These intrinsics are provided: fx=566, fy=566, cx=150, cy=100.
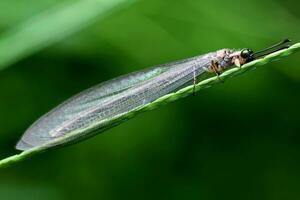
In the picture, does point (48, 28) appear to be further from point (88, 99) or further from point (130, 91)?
point (130, 91)

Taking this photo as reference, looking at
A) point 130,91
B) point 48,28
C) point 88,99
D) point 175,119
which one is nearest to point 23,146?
point 88,99

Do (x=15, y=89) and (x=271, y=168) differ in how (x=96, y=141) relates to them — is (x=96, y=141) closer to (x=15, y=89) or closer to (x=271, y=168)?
(x=15, y=89)

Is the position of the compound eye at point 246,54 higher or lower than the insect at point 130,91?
higher

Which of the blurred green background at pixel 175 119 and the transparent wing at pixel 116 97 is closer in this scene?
the transparent wing at pixel 116 97

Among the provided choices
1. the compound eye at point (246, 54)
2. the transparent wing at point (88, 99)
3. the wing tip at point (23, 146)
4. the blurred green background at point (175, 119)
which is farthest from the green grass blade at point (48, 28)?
the wing tip at point (23, 146)

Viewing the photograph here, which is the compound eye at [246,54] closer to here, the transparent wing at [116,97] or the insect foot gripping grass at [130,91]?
the insect foot gripping grass at [130,91]

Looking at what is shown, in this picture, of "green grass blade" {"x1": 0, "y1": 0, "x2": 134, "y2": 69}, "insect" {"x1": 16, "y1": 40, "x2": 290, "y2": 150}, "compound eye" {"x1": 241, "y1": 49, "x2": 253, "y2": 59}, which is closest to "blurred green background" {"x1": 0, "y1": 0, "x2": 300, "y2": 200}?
"green grass blade" {"x1": 0, "y1": 0, "x2": 134, "y2": 69}

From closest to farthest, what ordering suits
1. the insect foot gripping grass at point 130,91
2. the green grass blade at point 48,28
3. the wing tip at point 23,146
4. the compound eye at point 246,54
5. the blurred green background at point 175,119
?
1. the wing tip at point 23,146
2. the insect foot gripping grass at point 130,91
3. the compound eye at point 246,54
4. the green grass blade at point 48,28
5. the blurred green background at point 175,119

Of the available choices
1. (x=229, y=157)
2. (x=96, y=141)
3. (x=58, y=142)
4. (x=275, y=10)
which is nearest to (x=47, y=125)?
(x=58, y=142)
